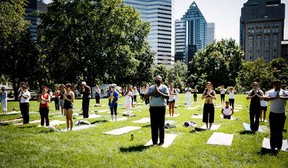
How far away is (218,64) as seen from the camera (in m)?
67.8

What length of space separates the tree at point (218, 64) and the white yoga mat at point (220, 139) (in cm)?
5633

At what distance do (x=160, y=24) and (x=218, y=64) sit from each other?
12143cm

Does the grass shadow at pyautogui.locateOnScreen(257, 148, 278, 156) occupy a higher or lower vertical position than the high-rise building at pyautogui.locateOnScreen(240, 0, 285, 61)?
lower

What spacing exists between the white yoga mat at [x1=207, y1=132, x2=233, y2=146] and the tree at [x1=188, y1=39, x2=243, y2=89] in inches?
2218

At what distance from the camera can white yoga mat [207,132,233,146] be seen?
887 centimetres

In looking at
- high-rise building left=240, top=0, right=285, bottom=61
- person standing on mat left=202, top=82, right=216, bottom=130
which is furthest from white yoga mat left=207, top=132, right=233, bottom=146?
high-rise building left=240, top=0, right=285, bottom=61

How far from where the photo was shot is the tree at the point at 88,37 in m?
41.4

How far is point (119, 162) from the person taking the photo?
6.76 meters

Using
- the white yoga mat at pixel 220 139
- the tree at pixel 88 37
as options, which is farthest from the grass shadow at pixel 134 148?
the tree at pixel 88 37

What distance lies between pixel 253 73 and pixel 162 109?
5887cm

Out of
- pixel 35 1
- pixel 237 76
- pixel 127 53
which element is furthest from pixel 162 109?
pixel 35 1

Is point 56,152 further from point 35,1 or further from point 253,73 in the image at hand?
point 35,1

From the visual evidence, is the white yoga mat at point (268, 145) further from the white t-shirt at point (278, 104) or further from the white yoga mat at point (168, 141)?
the white yoga mat at point (168, 141)

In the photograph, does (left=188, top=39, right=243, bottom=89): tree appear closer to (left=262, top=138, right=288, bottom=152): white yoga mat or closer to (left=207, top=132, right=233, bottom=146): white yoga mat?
(left=207, top=132, right=233, bottom=146): white yoga mat
